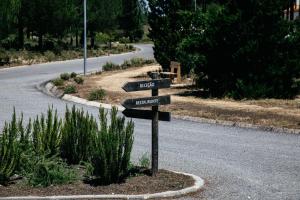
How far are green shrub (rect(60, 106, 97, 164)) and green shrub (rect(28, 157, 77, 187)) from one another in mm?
750

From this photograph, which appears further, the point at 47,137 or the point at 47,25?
the point at 47,25

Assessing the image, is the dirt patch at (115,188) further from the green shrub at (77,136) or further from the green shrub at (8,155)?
the green shrub at (77,136)

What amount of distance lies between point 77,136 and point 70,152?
0.35 meters

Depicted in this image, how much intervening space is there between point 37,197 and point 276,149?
5617 mm

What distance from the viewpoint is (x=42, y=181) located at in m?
7.91

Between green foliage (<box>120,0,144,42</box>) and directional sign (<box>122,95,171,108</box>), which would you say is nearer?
directional sign (<box>122,95,171,108</box>)

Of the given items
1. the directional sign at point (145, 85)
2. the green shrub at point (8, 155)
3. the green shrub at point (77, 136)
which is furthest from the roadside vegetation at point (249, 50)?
the green shrub at point (8, 155)

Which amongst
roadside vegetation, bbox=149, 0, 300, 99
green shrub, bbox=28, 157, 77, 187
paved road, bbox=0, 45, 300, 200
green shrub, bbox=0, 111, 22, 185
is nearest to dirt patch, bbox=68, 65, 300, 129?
roadside vegetation, bbox=149, 0, 300, 99

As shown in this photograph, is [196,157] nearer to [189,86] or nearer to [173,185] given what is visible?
[173,185]

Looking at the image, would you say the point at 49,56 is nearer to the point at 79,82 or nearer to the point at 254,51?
the point at 79,82

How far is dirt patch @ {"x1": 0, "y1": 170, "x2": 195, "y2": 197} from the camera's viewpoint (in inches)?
296

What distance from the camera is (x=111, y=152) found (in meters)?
7.85

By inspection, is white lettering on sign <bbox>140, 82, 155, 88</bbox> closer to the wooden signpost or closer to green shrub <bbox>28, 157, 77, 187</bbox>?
the wooden signpost

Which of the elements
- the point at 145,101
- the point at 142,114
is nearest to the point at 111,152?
the point at 142,114
